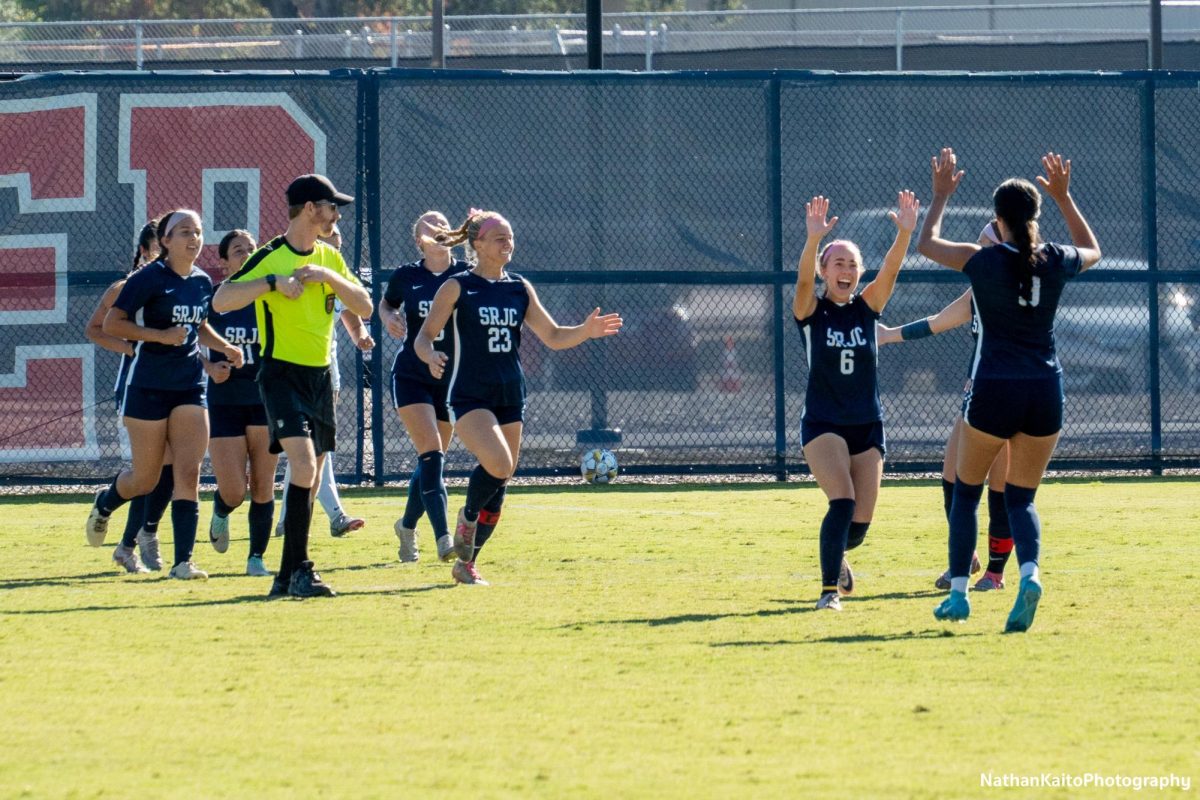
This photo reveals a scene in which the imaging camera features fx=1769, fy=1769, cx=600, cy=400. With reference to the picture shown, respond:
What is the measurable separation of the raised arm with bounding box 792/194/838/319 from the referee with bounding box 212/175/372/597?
2094 mm

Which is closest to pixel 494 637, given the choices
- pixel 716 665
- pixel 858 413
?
pixel 716 665

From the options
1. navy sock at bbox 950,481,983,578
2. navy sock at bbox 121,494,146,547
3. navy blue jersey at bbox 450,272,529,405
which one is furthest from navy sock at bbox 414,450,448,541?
navy sock at bbox 950,481,983,578

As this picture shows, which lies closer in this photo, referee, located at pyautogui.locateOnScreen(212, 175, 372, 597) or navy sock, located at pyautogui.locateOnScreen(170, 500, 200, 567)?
referee, located at pyautogui.locateOnScreen(212, 175, 372, 597)

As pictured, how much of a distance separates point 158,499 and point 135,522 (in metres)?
0.18

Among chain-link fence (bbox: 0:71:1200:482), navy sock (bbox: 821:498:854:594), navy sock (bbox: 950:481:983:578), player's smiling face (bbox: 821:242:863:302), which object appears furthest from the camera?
chain-link fence (bbox: 0:71:1200:482)

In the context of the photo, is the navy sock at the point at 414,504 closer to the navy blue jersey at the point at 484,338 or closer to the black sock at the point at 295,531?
the navy blue jersey at the point at 484,338

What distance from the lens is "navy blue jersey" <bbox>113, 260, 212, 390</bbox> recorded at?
943 centimetres

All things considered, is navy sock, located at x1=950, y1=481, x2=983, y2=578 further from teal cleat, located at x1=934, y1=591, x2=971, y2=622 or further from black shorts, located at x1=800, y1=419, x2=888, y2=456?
black shorts, located at x1=800, y1=419, x2=888, y2=456

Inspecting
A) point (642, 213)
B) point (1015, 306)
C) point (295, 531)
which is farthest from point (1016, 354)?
point (642, 213)

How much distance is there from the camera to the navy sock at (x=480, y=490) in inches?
361

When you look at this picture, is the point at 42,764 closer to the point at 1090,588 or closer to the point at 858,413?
the point at 858,413

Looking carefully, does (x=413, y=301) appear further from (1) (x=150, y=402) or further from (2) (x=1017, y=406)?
(2) (x=1017, y=406)

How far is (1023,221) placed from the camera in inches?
296

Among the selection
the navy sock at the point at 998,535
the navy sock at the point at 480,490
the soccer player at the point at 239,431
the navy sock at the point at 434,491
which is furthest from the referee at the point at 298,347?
the navy sock at the point at 998,535
